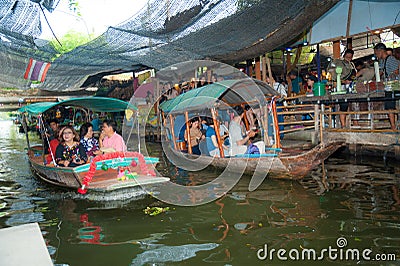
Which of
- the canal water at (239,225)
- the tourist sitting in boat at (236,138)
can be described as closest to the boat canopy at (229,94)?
the tourist sitting in boat at (236,138)

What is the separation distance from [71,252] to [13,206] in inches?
110

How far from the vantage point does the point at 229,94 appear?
26.5ft

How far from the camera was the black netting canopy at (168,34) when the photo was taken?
20.0 feet

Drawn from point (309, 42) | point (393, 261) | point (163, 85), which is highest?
point (309, 42)

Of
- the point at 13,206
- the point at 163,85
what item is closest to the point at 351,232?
the point at 13,206

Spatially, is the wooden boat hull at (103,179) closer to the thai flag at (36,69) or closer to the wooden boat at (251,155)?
the wooden boat at (251,155)

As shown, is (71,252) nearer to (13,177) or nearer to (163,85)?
(13,177)

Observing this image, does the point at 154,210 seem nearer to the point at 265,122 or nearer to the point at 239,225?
the point at 239,225

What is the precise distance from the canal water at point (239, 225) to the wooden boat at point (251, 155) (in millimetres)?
350

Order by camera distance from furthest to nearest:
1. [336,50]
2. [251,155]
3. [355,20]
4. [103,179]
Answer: [336,50] → [355,20] → [251,155] → [103,179]

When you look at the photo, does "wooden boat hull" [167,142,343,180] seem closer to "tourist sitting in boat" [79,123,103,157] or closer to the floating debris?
the floating debris

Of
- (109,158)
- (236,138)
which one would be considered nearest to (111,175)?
(109,158)

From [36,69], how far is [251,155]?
5.39 metres

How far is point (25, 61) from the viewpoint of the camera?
838cm
